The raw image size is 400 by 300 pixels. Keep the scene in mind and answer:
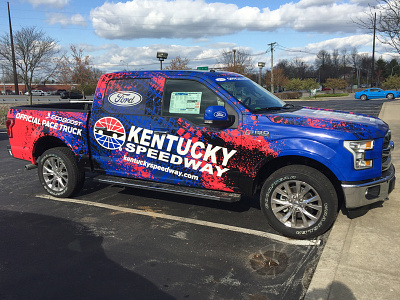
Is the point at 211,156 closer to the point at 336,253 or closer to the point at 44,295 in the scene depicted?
the point at 336,253

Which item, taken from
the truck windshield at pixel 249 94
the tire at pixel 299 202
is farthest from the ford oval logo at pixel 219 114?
the tire at pixel 299 202

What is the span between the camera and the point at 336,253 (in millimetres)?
3650

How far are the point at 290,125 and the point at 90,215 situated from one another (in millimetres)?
3128

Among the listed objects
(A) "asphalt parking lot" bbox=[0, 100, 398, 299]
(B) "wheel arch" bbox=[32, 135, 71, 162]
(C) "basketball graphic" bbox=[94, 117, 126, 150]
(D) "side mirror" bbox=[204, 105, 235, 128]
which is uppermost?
(D) "side mirror" bbox=[204, 105, 235, 128]

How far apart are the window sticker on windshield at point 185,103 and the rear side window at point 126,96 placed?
468 mm

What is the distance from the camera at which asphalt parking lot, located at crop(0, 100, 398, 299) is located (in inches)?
123

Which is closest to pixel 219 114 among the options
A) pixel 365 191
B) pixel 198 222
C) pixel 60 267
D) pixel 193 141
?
pixel 193 141

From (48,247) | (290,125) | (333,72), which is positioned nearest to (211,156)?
(290,125)

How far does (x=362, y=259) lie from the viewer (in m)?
3.50

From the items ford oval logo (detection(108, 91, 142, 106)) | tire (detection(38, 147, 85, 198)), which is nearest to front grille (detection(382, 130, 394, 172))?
ford oval logo (detection(108, 91, 142, 106))

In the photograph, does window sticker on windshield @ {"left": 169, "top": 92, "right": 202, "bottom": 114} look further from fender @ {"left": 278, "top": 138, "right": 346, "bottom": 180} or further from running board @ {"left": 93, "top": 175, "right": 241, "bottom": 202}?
fender @ {"left": 278, "top": 138, "right": 346, "bottom": 180}

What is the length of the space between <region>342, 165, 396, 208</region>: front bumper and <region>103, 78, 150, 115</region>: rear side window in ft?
9.40

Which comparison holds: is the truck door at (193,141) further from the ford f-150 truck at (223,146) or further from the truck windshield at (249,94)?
the truck windshield at (249,94)

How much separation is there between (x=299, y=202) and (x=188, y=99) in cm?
196
